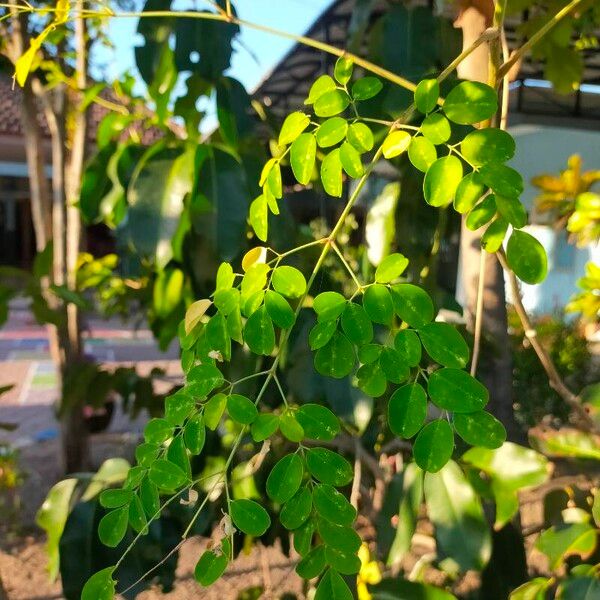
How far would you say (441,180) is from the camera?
44 centimetres

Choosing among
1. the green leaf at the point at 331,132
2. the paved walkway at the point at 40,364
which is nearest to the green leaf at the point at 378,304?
the green leaf at the point at 331,132

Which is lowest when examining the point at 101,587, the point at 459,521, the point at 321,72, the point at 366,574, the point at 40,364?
the point at 40,364

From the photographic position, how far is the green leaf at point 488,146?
0.43 m

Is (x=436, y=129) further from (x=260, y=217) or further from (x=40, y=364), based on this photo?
(x=40, y=364)

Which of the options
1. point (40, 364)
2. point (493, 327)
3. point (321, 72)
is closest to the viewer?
point (493, 327)

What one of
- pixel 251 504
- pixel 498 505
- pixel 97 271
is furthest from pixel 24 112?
pixel 251 504

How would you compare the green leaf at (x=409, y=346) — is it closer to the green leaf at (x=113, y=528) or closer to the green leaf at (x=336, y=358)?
the green leaf at (x=336, y=358)

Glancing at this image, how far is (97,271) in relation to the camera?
203cm

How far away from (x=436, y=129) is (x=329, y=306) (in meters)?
0.13

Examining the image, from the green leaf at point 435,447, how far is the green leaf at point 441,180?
140 mm

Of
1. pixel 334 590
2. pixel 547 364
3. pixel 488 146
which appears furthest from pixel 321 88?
pixel 547 364

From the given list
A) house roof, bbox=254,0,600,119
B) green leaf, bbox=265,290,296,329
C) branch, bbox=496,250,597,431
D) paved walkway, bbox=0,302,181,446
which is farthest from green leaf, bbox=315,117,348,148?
house roof, bbox=254,0,600,119

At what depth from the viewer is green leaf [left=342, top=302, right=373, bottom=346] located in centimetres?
43

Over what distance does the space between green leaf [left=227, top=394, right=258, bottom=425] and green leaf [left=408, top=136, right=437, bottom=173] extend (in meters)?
0.19
